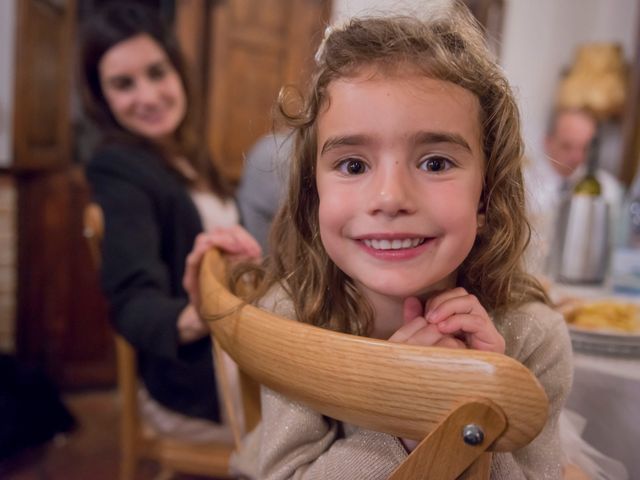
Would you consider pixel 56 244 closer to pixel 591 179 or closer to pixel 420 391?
pixel 591 179

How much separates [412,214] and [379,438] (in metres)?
0.22

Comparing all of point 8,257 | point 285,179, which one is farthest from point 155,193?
point 8,257

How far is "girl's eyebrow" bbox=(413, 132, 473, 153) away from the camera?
1.95ft

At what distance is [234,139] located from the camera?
271 centimetres

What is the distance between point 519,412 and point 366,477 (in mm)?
223

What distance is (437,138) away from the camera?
60 cm

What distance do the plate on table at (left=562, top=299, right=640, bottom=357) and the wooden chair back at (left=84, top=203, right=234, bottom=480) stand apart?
79 centimetres

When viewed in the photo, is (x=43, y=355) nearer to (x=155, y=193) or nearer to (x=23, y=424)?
(x=23, y=424)

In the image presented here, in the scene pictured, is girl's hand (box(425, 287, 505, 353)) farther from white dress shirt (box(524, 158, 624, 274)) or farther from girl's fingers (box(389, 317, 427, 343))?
white dress shirt (box(524, 158, 624, 274))

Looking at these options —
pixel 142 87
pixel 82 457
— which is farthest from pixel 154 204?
pixel 82 457

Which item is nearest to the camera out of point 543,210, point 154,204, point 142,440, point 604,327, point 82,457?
point 604,327

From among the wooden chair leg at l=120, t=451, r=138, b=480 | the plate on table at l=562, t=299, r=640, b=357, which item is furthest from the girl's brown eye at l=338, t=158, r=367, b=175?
the wooden chair leg at l=120, t=451, r=138, b=480

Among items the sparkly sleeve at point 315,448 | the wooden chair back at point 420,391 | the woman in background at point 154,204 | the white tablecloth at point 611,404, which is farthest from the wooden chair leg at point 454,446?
the woman in background at point 154,204

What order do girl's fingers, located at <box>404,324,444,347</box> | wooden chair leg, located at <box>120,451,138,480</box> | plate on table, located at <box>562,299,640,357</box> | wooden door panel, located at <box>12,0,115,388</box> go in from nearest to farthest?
girl's fingers, located at <box>404,324,444,347</box> → plate on table, located at <box>562,299,640,357</box> → wooden chair leg, located at <box>120,451,138,480</box> → wooden door panel, located at <box>12,0,115,388</box>
